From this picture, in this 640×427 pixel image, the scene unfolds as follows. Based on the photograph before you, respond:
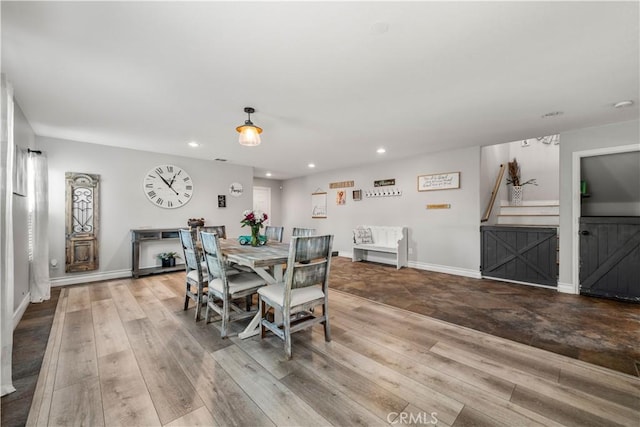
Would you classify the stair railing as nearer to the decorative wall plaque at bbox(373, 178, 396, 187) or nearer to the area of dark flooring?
the decorative wall plaque at bbox(373, 178, 396, 187)

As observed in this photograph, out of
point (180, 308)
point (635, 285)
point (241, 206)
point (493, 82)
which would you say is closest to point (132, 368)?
point (180, 308)

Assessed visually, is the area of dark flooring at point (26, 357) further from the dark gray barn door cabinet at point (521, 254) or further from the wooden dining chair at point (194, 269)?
the dark gray barn door cabinet at point (521, 254)

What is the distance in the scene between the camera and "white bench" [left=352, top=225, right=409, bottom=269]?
5.35 meters

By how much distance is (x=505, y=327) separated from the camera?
2.57 metres

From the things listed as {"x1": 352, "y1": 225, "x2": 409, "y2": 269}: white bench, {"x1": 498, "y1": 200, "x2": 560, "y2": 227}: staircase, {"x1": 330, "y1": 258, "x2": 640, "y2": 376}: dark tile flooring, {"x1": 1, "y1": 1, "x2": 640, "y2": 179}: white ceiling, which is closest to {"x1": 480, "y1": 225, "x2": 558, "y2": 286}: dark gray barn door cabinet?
{"x1": 330, "y1": 258, "x2": 640, "y2": 376}: dark tile flooring

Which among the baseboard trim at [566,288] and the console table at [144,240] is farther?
the console table at [144,240]

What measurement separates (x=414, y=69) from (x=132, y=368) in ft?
10.6

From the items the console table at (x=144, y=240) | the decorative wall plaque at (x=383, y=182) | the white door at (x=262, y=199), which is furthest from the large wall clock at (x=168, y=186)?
the decorative wall plaque at (x=383, y=182)

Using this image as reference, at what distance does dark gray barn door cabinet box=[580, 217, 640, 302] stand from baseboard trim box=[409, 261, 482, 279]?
1.37 m

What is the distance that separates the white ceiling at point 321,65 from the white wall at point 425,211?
1.35 metres

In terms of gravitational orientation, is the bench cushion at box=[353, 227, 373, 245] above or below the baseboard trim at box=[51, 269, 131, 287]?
above

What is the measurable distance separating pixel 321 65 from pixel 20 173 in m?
3.54

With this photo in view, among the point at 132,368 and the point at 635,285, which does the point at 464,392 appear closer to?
the point at 132,368

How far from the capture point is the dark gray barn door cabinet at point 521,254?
3953mm
